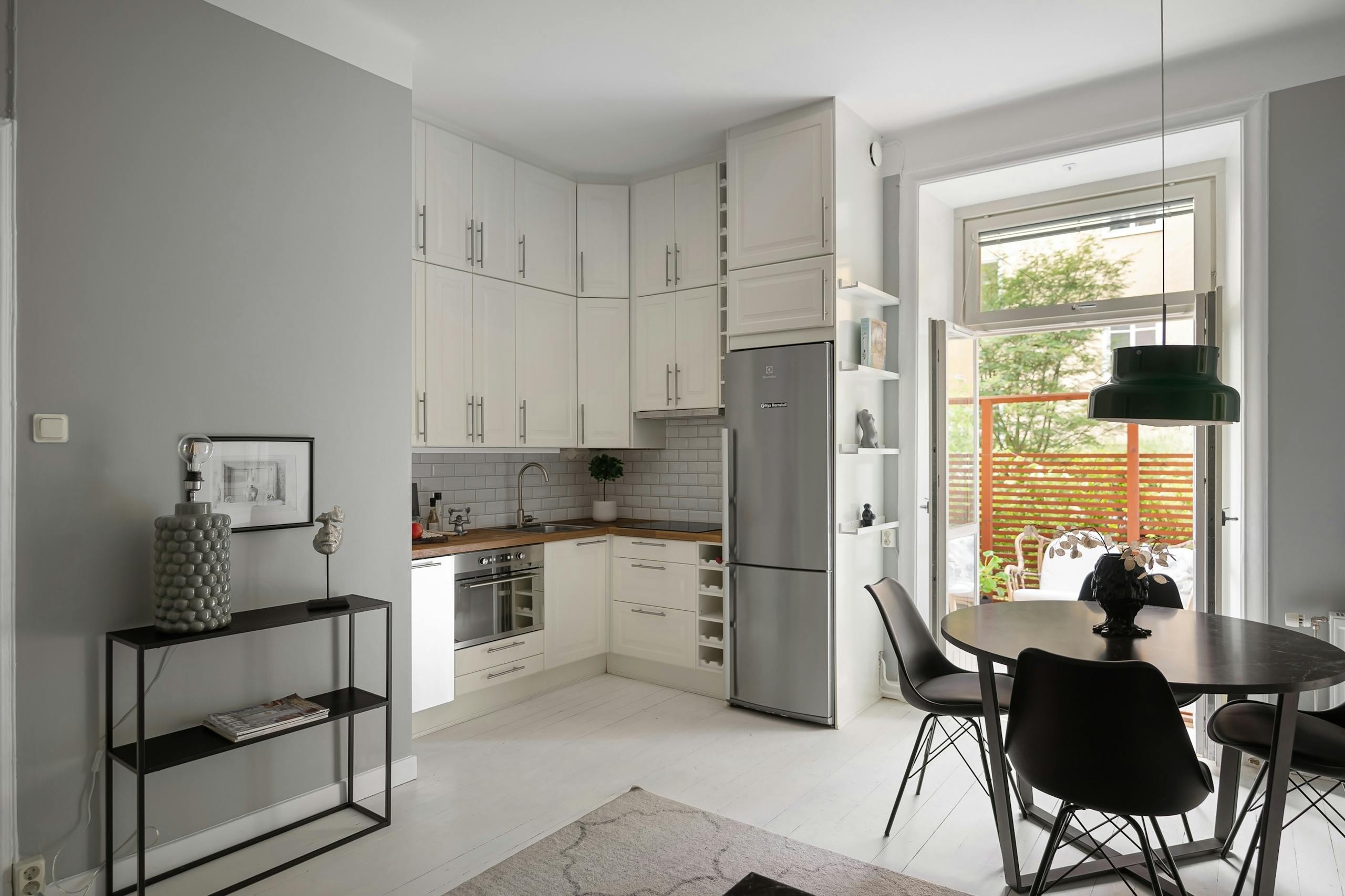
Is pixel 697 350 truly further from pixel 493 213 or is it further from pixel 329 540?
pixel 329 540

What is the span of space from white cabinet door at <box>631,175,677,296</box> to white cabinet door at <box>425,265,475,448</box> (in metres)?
1.11

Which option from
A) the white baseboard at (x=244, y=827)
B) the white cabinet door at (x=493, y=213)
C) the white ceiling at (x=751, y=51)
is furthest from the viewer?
the white cabinet door at (x=493, y=213)

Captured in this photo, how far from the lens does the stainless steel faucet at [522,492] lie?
15.2ft

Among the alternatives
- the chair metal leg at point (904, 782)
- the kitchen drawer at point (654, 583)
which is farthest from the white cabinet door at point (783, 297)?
the chair metal leg at point (904, 782)

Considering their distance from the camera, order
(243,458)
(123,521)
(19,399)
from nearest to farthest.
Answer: (19,399) → (123,521) → (243,458)

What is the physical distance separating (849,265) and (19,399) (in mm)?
3303

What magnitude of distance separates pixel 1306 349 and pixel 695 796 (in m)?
3.03

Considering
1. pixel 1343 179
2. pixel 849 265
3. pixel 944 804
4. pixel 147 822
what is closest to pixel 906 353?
pixel 849 265

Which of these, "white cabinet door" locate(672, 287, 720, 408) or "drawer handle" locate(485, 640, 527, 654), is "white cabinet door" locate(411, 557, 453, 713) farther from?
"white cabinet door" locate(672, 287, 720, 408)

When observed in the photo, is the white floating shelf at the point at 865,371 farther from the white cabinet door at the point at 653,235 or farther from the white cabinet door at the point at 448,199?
the white cabinet door at the point at 448,199

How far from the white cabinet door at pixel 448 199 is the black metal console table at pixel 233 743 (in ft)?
6.09

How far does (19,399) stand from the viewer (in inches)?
85.4

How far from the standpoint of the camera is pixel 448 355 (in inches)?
158

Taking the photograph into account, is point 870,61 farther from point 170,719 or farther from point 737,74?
point 170,719
